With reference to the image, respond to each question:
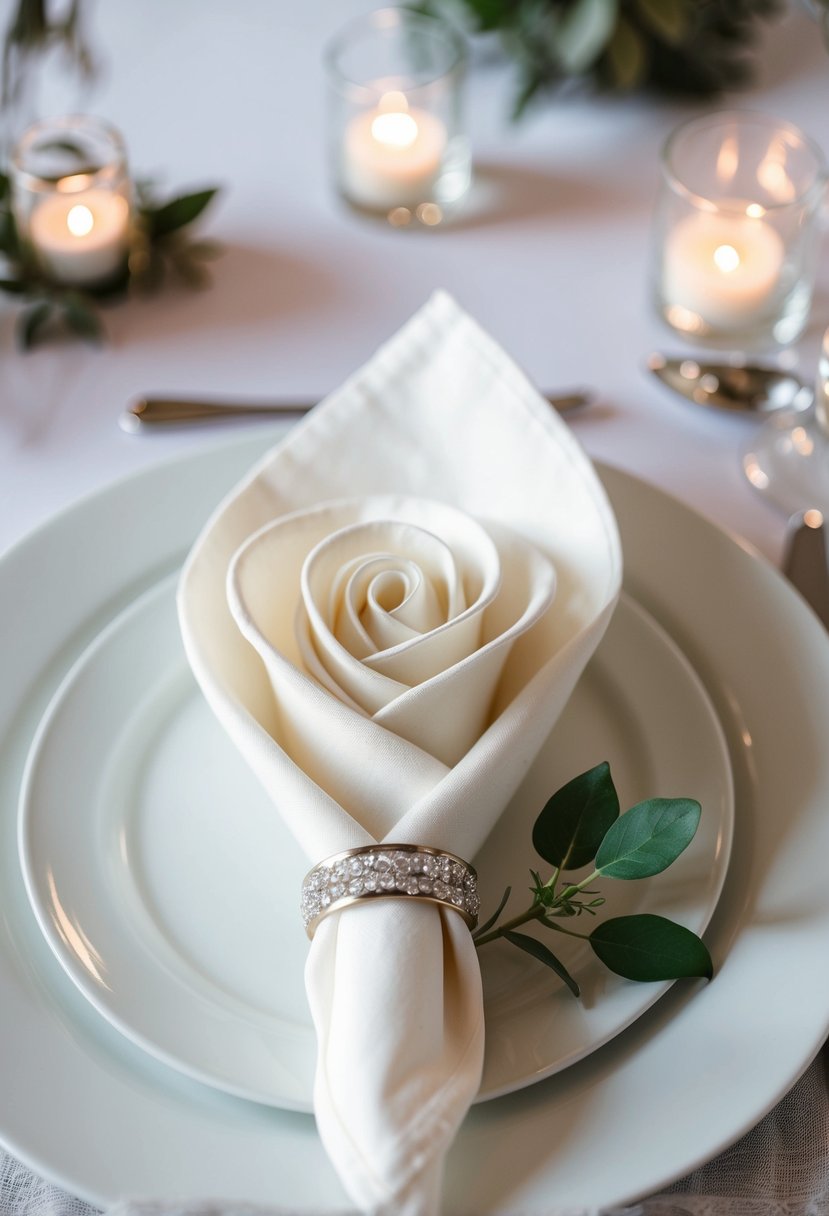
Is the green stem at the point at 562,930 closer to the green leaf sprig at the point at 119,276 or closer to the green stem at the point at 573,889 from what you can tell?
the green stem at the point at 573,889

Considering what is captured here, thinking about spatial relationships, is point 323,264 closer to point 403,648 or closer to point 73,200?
point 73,200

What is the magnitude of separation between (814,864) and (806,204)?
50cm

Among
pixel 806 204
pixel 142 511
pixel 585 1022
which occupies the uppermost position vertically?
pixel 806 204

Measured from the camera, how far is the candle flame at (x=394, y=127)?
1005 mm

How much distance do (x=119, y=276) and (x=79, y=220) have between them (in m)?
0.06

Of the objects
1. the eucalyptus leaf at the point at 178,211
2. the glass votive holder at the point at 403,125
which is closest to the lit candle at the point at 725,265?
the glass votive holder at the point at 403,125

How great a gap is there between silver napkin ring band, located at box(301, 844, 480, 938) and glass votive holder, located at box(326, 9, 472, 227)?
681 millimetres

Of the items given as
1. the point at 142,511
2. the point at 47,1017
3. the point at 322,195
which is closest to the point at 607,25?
the point at 322,195

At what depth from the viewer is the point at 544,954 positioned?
1.74 feet

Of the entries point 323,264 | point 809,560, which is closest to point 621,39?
point 323,264

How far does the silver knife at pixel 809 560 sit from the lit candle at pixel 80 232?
551 millimetres

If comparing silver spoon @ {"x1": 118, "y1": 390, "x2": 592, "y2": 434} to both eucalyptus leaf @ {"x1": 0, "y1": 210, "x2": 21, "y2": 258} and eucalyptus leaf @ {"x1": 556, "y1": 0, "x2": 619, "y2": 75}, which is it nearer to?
eucalyptus leaf @ {"x1": 0, "y1": 210, "x2": 21, "y2": 258}

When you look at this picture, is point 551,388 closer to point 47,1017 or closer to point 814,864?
point 814,864

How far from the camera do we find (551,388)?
Answer: 924mm
